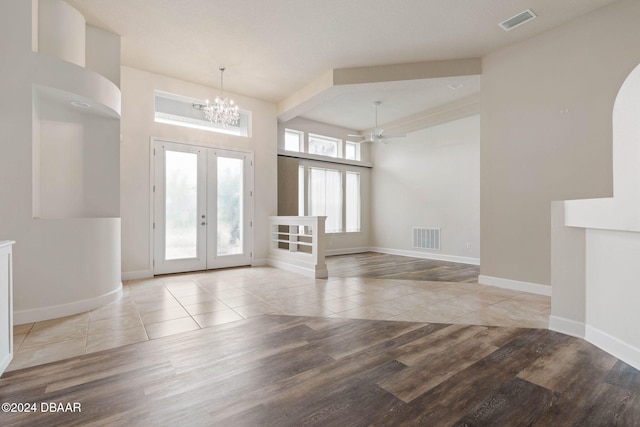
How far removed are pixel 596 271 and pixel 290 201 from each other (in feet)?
18.6

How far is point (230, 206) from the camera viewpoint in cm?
614

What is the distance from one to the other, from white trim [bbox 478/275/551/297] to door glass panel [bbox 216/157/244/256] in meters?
4.55

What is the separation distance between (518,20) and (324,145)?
16.8 feet

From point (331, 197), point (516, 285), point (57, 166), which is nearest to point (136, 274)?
point (57, 166)

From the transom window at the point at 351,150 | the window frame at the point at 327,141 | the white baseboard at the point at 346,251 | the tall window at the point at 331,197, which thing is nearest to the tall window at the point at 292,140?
the window frame at the point at 327,141

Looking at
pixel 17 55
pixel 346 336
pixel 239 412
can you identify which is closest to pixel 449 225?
pixel 346 336

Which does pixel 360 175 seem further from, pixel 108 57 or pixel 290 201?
pixel 108 57

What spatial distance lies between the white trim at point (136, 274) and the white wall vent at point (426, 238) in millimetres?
6057

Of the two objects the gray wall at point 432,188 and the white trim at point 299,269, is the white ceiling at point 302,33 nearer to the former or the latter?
the gray wall at point 432,188

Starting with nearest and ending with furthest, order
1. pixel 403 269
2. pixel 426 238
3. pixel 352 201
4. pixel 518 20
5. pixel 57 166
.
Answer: pixel 57 166 → pixel 518 20 → pixel 403 269 → pixel 426 238 → pixel 352 201

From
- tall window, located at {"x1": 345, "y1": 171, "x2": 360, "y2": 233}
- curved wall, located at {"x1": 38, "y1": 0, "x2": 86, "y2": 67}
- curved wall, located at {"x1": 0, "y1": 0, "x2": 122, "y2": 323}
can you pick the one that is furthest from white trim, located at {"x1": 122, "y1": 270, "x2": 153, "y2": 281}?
tall window, located at {"x1": 345, "y1": 171, "x2": 360, "y2": 233}

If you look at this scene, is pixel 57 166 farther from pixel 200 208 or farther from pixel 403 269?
pixel 403 269

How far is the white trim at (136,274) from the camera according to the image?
503 centimetres

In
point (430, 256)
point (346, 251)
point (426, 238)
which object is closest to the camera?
point (430, 256)
